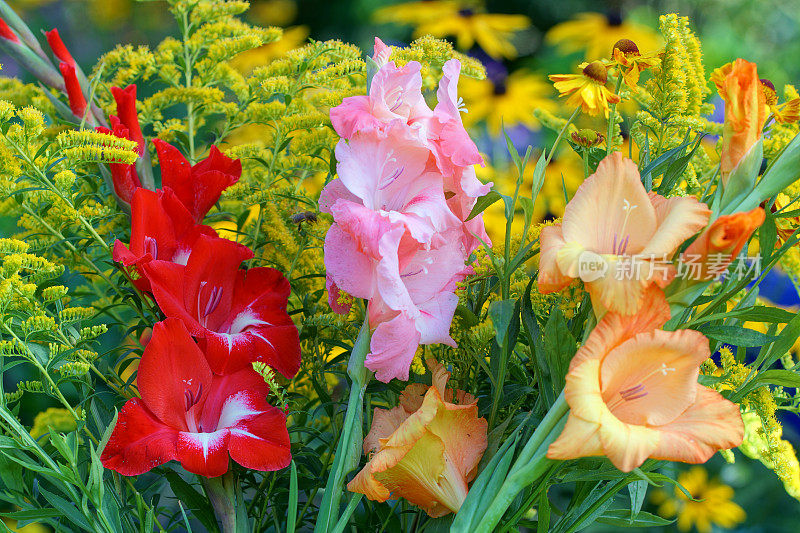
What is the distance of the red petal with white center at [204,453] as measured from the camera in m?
0.33

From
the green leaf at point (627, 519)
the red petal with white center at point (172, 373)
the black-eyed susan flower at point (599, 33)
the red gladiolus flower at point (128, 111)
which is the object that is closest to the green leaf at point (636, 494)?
the green leaf at point (627, 519)

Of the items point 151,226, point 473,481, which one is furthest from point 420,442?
point 151,226

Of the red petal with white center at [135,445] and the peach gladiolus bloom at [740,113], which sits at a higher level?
the peach gladiolus bloom at [740,113]

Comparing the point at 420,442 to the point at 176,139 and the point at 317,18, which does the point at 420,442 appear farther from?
the point at 317,18

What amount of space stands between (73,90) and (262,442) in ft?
0.81

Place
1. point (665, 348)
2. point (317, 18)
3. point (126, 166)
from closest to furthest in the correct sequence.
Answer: point (665, 348) < point (126, 166) < point (317, 18)

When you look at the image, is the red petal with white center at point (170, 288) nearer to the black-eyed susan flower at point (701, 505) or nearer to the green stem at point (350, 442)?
the green stem at point (350, 442)

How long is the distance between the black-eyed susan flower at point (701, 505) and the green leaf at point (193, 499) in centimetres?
68

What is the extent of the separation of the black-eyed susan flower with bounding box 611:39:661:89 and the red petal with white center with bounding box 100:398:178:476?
0.94ft

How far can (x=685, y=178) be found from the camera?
1.41 feet

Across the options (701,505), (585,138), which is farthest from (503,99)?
(585,138)

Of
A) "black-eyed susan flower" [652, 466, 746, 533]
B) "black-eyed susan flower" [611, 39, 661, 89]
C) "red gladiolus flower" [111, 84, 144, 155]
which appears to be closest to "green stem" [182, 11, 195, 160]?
"red gladiolus flower" [111, 84, 144, 155]

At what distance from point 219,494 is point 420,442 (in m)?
0.11

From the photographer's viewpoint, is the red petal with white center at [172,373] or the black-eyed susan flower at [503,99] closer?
the red petal with white center at [172,373]
